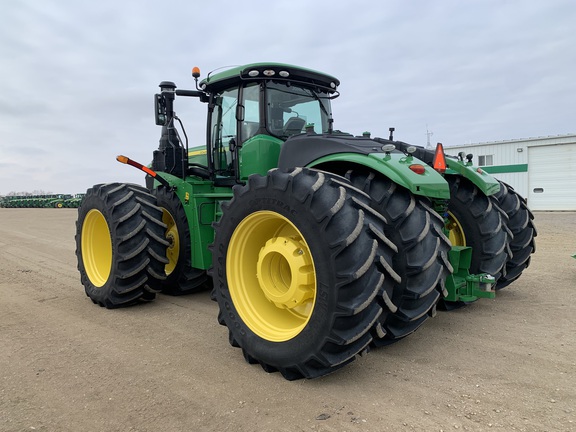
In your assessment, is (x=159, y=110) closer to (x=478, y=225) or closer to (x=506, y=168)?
(x=478, y=225)

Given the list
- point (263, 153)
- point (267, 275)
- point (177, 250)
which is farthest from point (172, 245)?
point (267, 275)

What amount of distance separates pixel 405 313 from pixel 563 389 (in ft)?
3.63

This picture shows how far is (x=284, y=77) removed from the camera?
4699mm

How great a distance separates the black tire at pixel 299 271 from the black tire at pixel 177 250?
1.83m

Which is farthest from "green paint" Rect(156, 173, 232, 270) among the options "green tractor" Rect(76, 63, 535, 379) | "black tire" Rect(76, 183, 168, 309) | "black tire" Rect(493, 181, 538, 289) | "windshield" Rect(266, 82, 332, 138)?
"black tire" Rect(493, 181, 538, 289)

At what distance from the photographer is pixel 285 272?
12.2 feet

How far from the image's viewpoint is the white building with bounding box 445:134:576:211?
22.7 metres

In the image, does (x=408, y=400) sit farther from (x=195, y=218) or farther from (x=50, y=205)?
(x=50, y=205)

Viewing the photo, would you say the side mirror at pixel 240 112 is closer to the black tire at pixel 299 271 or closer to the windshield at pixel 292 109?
the windshield at pixel 292 109

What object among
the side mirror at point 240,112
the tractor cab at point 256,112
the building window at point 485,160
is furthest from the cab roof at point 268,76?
the building window at point 485,160

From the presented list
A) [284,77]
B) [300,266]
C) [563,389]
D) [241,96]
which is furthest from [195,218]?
[563,389]

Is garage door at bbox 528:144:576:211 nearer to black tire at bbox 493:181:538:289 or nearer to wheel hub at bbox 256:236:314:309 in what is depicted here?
black tire at bbox 493:181:538:289

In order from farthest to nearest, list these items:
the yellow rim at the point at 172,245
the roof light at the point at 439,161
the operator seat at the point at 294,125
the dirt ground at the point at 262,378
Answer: the yellow rim at the point at 172,245 < the operator seat at the point at 294,125 < the roof light at the point at 439,161 < the dirt ground at the point at 262,378

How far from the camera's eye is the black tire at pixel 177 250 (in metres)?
5.47
